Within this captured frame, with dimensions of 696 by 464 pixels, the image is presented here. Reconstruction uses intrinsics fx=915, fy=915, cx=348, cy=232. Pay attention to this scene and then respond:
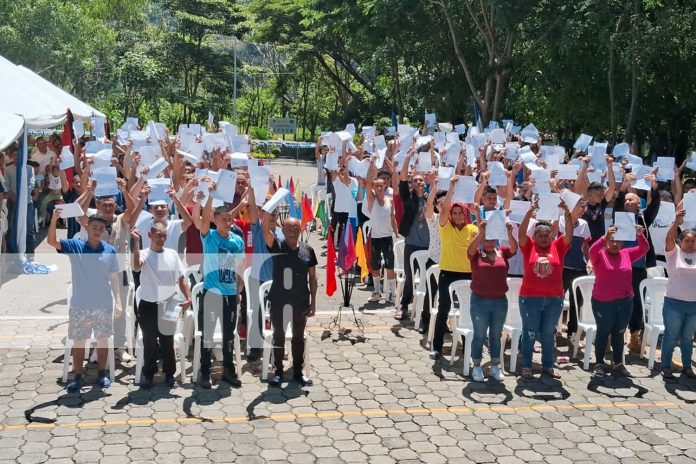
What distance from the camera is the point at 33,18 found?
99.2 ft

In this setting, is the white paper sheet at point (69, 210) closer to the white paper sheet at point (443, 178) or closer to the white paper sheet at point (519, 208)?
the white paper sheet at point (443, 178)

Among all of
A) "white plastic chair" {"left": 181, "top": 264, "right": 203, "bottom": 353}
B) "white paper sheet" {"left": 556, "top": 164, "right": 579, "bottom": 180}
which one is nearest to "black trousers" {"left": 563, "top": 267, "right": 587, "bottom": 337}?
"white paper sheet" {"left": 556, "top": 164, "right": 579, "bottom": 180}

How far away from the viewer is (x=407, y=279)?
10.6 metres

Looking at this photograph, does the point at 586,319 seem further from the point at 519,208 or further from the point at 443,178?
the point at 443,178

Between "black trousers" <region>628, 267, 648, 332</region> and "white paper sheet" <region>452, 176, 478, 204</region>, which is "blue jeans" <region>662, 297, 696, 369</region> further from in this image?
"white paper sheet" <region>452, 176, 478, 204</region>

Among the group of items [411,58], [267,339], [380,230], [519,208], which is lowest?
[267,339]

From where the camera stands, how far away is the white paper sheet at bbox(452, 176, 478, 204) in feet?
30.1

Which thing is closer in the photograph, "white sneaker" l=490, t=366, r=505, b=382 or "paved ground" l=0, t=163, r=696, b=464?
"paved ground" l=0, t=163, r=696, b=464

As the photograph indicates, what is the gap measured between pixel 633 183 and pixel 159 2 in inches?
1455

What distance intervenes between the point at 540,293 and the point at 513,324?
63 cm

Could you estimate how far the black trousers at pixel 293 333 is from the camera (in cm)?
816

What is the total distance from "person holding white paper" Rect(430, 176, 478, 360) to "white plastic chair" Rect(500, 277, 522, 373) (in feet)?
1.59

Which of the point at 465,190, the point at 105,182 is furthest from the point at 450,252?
the point at 105,182

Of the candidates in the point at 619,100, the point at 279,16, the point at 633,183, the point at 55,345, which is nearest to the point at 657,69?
the point at 619,100
